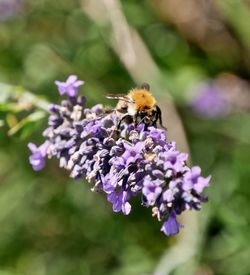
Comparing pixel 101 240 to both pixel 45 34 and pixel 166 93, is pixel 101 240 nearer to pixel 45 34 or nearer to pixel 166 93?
pixel 166 93

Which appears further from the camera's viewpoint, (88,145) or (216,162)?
(216,162)

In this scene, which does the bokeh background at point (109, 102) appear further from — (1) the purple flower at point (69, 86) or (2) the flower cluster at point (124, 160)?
(2) the flower cluster at point (124, 160)

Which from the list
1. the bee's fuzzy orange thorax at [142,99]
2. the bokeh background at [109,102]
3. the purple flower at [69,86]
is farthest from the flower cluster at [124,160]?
the bokeh background at [109,102]

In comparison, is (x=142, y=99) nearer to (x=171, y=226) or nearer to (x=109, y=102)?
(x=171, y=226)

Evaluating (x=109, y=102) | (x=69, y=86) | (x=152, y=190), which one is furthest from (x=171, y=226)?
(x=109, y=102)

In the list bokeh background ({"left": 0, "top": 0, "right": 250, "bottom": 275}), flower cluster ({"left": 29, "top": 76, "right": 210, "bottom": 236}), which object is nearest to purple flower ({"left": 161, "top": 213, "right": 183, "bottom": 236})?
flower cluster ({"left": 29, "top": 76, "right": 210, "bottom": 236})

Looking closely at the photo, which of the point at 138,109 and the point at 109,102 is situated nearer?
the point at 138,109

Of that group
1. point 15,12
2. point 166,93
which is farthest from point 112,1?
point 15,12
